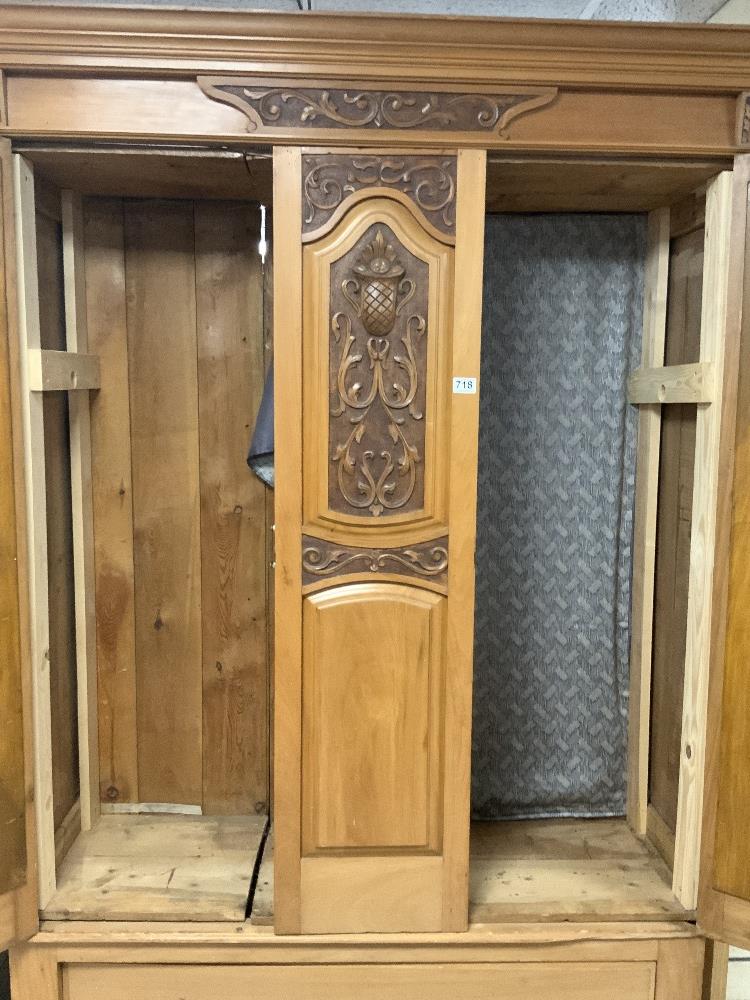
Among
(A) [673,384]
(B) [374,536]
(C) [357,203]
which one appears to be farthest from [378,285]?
(A) [673,384]

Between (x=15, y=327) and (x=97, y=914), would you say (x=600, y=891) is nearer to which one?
(x=97, y=914)

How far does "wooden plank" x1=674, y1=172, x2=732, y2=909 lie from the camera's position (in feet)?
5.55

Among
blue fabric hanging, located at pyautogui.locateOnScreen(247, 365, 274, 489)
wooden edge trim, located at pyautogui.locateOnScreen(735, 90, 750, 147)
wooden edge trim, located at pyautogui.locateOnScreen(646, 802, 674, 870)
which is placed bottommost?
wooden edge trim, located at pyautogui.locateOnScreen(646, 802, 674, 870)

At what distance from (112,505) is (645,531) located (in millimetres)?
1492

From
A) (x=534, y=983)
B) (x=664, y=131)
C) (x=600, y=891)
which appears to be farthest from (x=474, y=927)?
(x=664, y=131)

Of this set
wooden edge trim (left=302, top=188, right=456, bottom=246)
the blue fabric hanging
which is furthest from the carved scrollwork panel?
wooden edge trim (left=302, top=188, right=456, bottom=246)

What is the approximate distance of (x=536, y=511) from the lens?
7.27 ft

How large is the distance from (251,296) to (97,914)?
1.59 m

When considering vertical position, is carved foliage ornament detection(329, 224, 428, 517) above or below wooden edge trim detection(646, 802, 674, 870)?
above

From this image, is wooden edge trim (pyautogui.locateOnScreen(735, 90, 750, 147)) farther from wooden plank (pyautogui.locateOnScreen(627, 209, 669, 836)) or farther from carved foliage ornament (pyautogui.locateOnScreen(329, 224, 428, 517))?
carved foliage ornament (pyautogui.locateOnScreen(329, 224, 428, 517))

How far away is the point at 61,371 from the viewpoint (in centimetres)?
182

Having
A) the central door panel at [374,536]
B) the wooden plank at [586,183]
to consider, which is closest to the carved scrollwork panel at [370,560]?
the central door panel at [374,536]

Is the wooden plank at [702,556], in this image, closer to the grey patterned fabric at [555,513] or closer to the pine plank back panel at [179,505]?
the grey patterned fabric at [555,513]

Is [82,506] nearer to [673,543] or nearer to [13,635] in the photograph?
[13,635]
